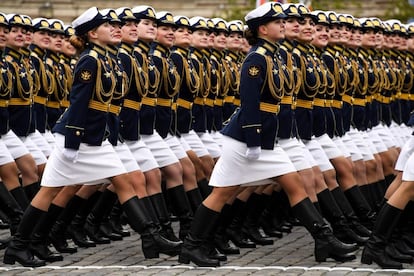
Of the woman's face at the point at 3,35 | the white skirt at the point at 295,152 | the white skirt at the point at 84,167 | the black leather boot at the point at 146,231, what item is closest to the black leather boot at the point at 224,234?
the black leather boot at the point at 146,231

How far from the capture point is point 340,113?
1540 centimetres

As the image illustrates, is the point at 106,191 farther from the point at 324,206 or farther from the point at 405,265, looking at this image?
the point at 405,265

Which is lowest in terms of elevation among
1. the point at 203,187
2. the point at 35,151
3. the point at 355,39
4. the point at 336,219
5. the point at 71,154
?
the point at 336,219

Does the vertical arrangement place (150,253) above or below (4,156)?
below

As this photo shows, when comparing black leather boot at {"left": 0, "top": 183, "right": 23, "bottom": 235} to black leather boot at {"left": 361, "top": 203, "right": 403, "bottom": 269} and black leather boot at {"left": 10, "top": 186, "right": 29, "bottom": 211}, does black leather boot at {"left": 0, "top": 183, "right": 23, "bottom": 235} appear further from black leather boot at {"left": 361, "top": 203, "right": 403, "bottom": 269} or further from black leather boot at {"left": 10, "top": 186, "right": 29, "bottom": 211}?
black leather boot at {"left": 361, "top": 203, "right": 403, "bottom": 269}

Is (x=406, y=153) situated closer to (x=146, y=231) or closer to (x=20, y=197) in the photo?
(x=146, y=231)

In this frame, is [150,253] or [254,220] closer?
[150,253]

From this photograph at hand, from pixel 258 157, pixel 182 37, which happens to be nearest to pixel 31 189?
pixel 182 37

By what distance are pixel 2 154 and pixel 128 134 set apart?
109cm

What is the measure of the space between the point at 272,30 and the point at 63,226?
8.10 feet

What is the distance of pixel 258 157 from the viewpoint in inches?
500

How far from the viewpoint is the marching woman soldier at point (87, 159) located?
12.9 metres

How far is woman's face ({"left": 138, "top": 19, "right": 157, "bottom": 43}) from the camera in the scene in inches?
588

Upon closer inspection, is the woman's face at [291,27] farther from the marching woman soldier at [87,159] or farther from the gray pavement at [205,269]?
the gray pavement at [205,269]
